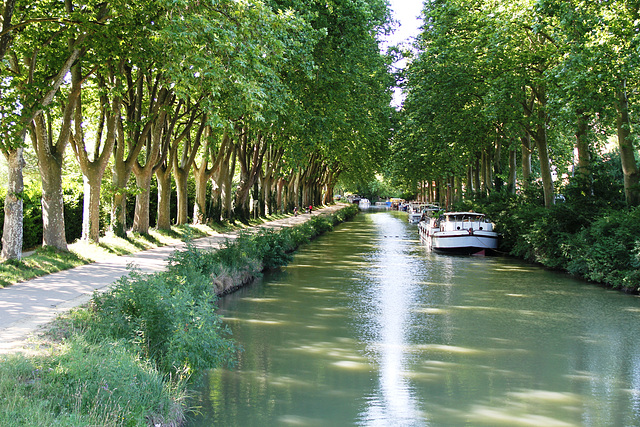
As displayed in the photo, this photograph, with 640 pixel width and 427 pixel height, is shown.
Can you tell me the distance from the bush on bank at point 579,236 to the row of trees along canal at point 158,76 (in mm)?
8176

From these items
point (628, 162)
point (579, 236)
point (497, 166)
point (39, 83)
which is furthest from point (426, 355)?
point (497, 166)

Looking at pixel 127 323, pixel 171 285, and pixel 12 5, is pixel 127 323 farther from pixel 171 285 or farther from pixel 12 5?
pixel 12 5

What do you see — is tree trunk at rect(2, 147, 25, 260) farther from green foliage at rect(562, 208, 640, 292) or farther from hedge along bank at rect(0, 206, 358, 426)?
green foliage at rect(562, 208, 640, 292)

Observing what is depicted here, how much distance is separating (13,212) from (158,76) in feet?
Result: 25.7

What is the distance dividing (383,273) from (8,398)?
628 inches

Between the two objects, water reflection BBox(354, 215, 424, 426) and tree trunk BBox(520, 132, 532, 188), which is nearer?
water reflection BBox(354, 215, 424, 426)

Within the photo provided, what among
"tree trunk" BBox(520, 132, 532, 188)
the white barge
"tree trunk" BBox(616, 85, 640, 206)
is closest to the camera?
"tree trunk" BBox(616, 85, 640, 206)

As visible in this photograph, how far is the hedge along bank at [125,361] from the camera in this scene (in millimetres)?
5605

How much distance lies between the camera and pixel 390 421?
7273 millimetres

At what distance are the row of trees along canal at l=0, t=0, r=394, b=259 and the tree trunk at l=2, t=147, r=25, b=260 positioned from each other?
0.03 metres

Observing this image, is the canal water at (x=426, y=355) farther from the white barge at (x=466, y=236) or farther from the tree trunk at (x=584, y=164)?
the white barge at (x=466, y=236)

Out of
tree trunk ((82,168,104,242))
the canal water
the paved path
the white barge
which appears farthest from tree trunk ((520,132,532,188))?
tree trunk ((82,168,104,242))

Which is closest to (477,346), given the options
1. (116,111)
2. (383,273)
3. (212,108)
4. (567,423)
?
(567,423)

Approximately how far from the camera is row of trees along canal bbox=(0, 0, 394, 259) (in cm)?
1178
